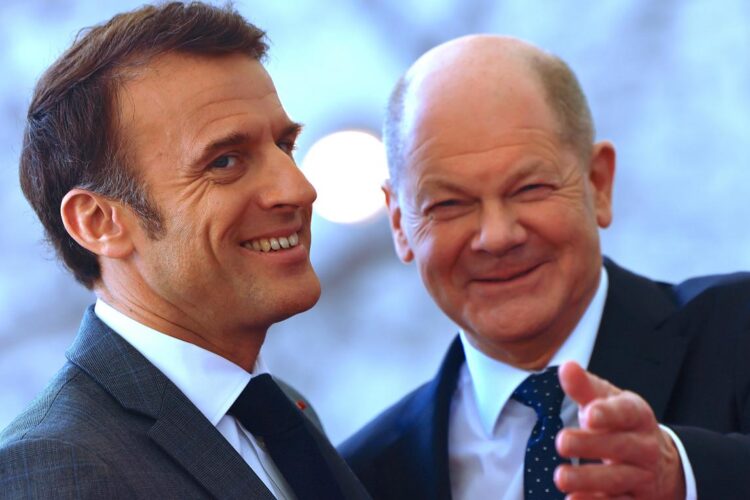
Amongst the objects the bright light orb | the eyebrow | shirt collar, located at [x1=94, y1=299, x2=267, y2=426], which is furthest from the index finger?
the bright light orb

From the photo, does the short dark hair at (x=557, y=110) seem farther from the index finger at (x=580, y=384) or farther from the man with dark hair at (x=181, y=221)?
the index finger at (x=580, y=384)

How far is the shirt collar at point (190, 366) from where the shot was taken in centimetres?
255

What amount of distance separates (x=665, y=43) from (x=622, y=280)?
1.97 meters

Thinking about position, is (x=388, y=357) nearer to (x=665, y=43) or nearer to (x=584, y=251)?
(x=665, y=43)

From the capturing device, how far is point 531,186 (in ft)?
10.2

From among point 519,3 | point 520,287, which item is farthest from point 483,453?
point 519,3

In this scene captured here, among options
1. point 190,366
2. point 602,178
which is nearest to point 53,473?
point 190,366

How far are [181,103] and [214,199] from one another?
0.21 m

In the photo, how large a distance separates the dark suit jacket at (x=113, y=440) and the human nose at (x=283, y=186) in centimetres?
43

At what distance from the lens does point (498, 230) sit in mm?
3039

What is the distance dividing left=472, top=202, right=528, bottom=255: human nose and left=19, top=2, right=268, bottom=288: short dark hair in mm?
738

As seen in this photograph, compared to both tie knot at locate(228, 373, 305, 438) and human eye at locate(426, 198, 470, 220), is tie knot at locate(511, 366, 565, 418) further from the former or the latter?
tie knot at locate(228, 373, 305, 438)

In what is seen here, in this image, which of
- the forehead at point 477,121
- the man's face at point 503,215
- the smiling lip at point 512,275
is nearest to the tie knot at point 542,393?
the man's face at point 503,215

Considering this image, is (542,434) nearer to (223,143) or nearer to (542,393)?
(542,393)
